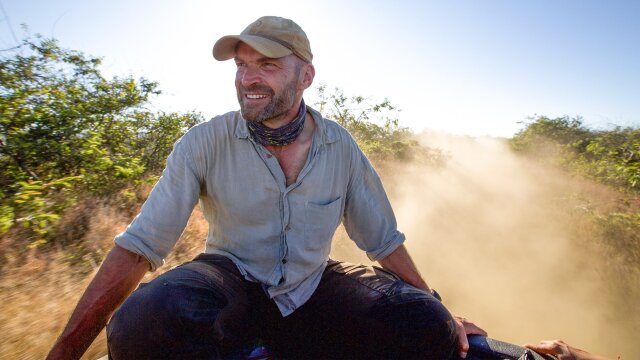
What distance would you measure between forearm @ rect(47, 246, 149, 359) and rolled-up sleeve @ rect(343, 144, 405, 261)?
1.10 metres

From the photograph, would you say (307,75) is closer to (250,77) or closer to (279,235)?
(250,77)

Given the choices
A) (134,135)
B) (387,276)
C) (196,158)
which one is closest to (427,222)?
(134,135)

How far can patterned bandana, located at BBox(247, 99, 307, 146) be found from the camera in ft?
5.86

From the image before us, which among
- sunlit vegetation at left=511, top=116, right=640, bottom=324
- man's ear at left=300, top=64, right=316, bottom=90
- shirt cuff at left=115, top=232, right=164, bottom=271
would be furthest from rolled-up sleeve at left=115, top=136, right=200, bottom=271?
sunlit vegetation at left=511, top=116, right=640, bottom=324

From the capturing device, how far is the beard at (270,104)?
1.77 m

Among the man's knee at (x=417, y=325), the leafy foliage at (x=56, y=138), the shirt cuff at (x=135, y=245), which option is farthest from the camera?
the leafy foliage at (x=56, y=138)

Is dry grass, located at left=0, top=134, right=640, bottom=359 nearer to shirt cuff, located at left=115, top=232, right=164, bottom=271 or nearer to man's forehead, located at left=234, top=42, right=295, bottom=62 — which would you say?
shirt cuff, located at left=115, top=232, right=164, bottom=271

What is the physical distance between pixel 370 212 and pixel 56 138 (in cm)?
392

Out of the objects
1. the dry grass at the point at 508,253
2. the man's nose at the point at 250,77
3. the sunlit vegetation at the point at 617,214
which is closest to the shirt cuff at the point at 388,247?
the man's nose at the point at 250,77

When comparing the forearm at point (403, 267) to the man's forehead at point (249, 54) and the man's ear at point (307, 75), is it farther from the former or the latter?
the man's forehead at point (249, 54)

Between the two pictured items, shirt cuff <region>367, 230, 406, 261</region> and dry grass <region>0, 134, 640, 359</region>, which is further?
dry grass <region>0, 134, 640, 359</region>

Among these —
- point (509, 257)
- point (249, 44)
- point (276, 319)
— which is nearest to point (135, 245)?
point (276, 319)

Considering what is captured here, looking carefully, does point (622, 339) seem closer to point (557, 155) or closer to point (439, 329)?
point (439, 329)

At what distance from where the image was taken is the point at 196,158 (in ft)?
5.36
